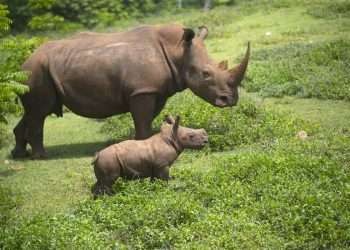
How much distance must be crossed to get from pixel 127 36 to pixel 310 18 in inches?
490

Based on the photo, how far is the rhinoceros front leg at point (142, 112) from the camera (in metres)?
10.3

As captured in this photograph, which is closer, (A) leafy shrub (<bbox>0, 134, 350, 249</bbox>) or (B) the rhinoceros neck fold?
(A) leafy shrub (<bbox>0, 134, 350, 249</bbox>)

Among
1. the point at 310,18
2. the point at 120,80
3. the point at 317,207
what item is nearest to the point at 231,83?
the point at 120,80

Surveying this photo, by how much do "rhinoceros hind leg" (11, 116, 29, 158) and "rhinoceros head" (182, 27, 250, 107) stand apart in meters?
2.64

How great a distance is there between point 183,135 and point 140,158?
62 cm

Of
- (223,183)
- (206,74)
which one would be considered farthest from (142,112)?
(223,183)

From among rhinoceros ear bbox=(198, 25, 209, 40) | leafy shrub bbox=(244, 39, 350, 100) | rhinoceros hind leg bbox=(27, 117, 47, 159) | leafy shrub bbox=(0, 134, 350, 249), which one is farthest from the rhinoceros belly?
leafy shrub bbox=(244, 39, 350, 100)

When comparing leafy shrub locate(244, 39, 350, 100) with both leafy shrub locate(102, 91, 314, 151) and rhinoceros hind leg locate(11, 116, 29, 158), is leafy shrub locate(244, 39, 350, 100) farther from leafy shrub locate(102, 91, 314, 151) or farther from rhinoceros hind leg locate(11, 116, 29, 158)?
rhinoceros hind leg locate(11, 116, 29, 158)

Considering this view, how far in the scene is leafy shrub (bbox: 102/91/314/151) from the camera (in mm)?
10578

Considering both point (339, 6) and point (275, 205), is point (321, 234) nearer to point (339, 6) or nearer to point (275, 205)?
point (275, 205)

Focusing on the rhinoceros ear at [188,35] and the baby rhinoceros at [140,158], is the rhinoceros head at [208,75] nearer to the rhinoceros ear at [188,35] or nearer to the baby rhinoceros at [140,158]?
the rhinoceros ear at [188,35]

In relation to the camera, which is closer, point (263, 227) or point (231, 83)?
point (263, 227)

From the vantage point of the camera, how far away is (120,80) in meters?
10.5

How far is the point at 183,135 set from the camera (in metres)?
8.63
